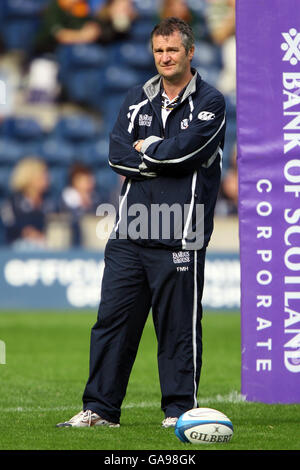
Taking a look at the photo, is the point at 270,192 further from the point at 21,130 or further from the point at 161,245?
the point at 21,130

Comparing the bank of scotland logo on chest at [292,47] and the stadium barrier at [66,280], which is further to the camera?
the stadium barrier at [66,280]

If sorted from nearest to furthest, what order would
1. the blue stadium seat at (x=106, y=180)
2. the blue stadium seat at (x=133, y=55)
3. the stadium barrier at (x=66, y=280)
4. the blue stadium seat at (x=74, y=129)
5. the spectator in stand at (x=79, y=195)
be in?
the stadium barrier at (x=66, y=280) → the spectator in stand at (x=79, y=195) → the blue stadium seat at (x=106, y=180) → the blue stadium seat at (x=74, y=129) → the blue stadium seat at (x=133, y=55)

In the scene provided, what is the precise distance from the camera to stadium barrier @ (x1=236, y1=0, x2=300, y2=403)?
20.8 ft

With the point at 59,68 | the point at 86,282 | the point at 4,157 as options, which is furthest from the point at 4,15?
the point at 86,282

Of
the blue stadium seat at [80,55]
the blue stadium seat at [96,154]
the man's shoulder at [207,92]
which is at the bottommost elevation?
the man's shoulder at [207,92]

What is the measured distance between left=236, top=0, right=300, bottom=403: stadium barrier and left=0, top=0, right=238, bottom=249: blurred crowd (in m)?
10.4

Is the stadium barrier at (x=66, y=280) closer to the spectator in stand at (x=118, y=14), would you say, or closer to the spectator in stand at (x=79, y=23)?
the spectator in stand at (x=79, y=23)

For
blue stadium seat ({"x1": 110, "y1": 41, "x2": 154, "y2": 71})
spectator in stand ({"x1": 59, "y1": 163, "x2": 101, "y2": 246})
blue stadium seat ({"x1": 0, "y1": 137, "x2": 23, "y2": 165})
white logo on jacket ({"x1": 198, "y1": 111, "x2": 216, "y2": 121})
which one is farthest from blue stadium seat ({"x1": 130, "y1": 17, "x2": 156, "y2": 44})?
white logo on jacket ({"x1": 198, "y1": 111, "x2": 216, "y2": 121})

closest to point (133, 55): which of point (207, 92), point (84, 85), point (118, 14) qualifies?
point (118, 14)

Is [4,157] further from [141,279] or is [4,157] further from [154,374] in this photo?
[141,279]

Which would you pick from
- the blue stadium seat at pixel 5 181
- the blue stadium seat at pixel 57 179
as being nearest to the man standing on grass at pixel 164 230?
the blue stadium seat at pixel 57 179

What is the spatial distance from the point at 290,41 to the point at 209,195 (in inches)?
53.8

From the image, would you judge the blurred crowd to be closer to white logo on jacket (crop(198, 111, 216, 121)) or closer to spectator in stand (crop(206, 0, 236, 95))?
spectator in stand (crop(206, 0, 236, 95))

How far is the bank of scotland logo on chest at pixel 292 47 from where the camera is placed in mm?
6309
